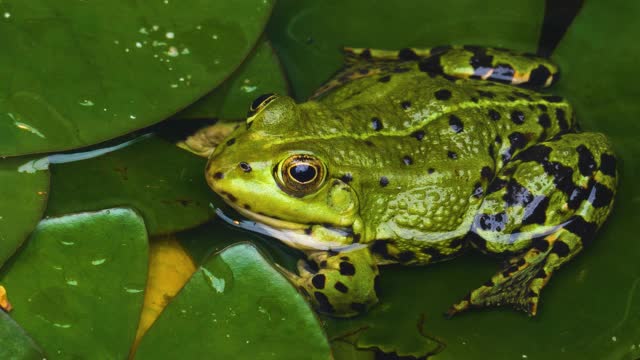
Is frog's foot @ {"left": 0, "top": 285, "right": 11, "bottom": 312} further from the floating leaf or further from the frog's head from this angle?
the frog's head

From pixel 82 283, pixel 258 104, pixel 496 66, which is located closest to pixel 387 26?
pixel 496 66

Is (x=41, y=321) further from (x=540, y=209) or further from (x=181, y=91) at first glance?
(x=540, y=209)

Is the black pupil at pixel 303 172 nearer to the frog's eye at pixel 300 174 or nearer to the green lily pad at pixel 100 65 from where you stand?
the frog's eye at pixel 300 174

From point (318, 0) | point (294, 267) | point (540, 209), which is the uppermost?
point (318, 0)

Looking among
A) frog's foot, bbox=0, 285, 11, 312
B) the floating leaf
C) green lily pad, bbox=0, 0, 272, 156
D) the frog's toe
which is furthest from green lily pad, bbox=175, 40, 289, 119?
the frog's toe

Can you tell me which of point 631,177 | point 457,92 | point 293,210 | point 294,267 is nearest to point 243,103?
point 293,210

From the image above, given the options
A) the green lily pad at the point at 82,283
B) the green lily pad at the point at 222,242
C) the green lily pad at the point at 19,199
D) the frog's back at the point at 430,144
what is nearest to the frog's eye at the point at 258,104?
the frog's back at the point at 430,144

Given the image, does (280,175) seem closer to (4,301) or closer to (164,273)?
(164,273)
